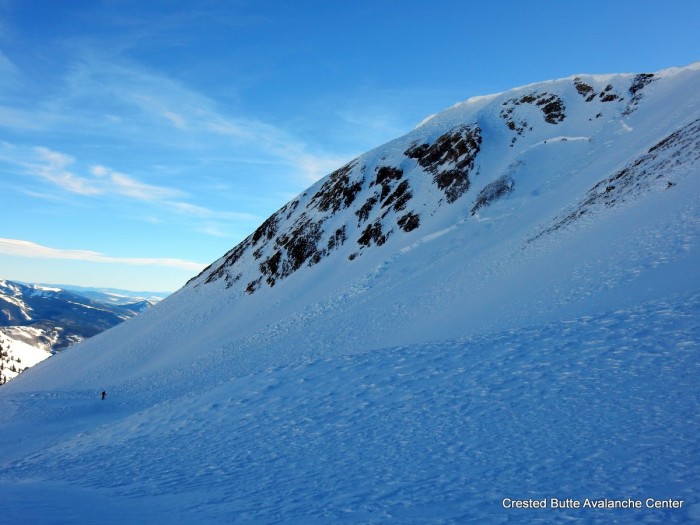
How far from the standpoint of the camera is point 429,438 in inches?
426

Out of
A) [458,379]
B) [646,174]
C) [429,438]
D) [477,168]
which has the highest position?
[477,168]

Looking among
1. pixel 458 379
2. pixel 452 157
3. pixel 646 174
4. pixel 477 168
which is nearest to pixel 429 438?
pixel 458 379

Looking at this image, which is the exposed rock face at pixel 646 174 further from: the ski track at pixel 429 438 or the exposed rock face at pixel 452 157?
the exposed rock face at pixel 452 157

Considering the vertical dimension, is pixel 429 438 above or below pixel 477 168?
below

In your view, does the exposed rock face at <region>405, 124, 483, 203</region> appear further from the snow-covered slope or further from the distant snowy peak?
the snow-covered slope

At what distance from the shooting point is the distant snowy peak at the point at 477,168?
38562 mm

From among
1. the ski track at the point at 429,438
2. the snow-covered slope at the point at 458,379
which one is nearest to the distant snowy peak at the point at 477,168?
the snow-covered slope at the point at 458,379

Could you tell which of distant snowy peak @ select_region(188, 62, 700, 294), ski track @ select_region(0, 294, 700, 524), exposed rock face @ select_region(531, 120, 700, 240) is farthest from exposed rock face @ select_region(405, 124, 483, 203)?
ski track @ select_region(0, 294, 700, 524)

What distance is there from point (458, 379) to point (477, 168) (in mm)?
41382

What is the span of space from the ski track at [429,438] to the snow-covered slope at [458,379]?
0.20 ft

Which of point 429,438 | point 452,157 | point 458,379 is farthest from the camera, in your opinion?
point 452,157

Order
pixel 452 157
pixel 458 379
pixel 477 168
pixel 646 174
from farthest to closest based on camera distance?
1. pixel 452 157
2. pixel 477 168
3. pixel 646 174
4. pixel 458 379

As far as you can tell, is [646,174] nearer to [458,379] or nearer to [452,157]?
[458,379]

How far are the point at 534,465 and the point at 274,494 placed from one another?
5.34 m
